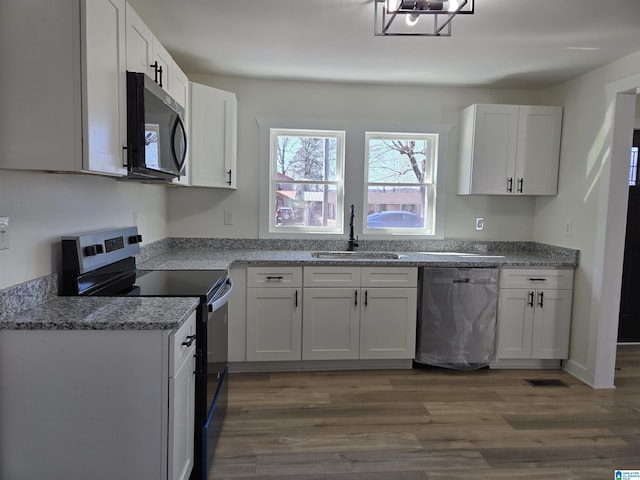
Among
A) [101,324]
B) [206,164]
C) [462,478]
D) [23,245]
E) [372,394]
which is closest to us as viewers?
[101,324]

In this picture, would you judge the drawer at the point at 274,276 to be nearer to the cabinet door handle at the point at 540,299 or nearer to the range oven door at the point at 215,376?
the range oven door at the point at 215,376

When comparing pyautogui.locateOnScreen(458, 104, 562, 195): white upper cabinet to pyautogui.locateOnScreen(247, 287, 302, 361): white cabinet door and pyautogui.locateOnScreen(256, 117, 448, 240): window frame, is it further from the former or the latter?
pyautogui.locateOnScreen(247, 287, 302, 361): white cabinet door

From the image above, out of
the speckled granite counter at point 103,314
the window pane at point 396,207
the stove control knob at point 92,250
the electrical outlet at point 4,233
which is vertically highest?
the window pane at point 396,207

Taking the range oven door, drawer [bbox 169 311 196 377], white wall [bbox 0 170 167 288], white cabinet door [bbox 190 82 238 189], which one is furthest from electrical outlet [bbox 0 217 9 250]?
white cabinet door [bbox 190 82 238 189]

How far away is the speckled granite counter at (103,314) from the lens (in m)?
1.52

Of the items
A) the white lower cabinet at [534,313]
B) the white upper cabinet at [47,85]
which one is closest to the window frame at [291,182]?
the white lower cabinet at [534,313]

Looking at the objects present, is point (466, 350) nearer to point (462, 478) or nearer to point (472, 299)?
point (472, 299)

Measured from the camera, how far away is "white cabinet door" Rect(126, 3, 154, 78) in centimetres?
195

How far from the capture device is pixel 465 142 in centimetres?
372

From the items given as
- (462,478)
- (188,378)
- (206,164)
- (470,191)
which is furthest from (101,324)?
(470,191)

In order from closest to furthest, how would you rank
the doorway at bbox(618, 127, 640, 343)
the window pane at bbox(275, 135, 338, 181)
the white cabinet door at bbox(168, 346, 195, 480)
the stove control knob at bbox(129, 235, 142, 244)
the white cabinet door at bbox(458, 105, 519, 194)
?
1. the white cabinet door at bbox(168, 346, 195, 480)
2. the stove control knob at bbox(129, 235, 142, 244)
3. the white cabinet door at bbox(458, 105, 519, 194)
4. the window pane at bbox(275, 135, 338, 181)
5. the doorway at bbox(618, 127, 640, 343)

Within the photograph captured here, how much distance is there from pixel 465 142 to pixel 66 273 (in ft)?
10.2

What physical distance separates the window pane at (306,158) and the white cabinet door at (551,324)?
1967 millimetres

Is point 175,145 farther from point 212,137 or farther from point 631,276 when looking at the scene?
point 631,276
